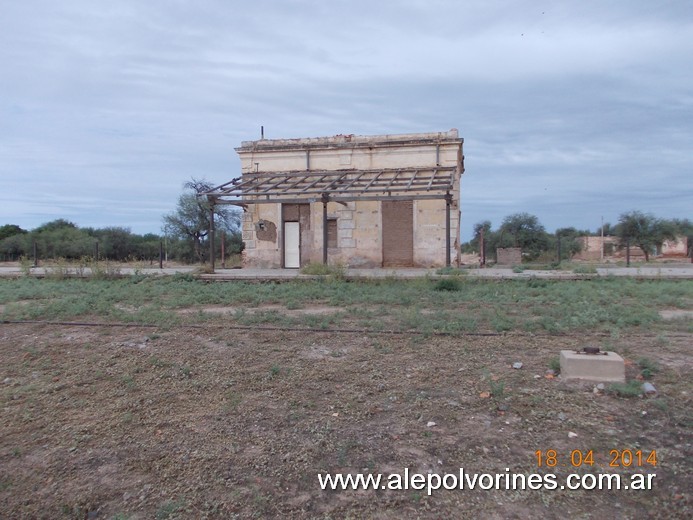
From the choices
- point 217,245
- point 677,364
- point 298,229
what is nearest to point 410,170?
point 298,229

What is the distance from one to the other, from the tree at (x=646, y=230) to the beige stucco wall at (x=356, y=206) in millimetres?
18587

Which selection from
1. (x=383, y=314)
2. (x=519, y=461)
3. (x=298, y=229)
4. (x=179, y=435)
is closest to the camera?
(x=519, y=461)

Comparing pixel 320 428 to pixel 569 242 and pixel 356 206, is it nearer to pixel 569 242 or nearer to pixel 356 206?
pixel 356 206

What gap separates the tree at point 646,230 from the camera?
3195 cm

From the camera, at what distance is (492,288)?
11492 millimetres

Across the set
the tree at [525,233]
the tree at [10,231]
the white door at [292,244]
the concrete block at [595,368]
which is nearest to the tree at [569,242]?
the tree at [525,233]

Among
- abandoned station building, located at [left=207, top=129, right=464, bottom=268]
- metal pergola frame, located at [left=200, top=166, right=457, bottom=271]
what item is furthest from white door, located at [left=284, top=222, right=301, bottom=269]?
metal pergola frame, located at [left=200, top=166, right=457, bottom=271]

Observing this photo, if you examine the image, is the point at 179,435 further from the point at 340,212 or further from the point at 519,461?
the point at 340,212

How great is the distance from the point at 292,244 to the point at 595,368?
16.9 m

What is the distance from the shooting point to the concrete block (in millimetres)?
4625

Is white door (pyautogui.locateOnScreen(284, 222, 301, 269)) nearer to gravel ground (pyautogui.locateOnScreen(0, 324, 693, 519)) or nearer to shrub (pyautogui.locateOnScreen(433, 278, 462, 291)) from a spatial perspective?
shrub (pyautogui.locateOnScreen(433, 278, 462, 291))

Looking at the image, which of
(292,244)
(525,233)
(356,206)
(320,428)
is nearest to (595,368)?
(320,428)

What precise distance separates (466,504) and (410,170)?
1718 centimetres

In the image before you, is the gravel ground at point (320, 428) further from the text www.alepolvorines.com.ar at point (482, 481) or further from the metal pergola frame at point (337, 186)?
the metal pergola frame at point (337, 186)
